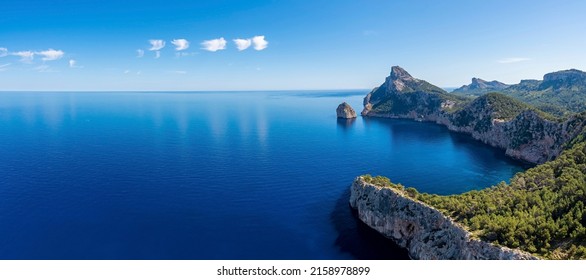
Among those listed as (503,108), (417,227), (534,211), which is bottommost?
(417,227)

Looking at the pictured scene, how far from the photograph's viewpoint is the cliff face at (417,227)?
51816mm

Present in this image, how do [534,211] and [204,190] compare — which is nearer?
[534,211]

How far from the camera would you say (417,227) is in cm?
6581

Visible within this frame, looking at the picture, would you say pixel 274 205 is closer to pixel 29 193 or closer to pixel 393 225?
pixel 393 225

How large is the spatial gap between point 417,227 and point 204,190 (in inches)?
2269

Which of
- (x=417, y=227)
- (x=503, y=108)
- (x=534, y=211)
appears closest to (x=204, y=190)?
(x=417, y=227)

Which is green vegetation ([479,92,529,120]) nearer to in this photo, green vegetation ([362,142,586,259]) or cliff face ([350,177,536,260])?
green vegetation ([362,142,586,259])

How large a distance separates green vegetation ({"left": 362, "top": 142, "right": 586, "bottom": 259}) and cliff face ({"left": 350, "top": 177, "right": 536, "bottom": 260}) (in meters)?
2.22

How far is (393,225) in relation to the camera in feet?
233

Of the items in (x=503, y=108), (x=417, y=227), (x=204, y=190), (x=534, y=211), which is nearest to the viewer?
(x=534, y=211)

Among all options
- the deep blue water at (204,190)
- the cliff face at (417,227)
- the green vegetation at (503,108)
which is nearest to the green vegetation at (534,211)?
the cliff face at (417,227)

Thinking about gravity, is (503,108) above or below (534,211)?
above

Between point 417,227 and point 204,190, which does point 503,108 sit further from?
point 204,190
